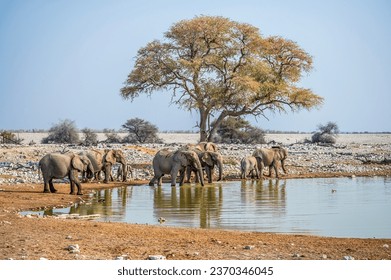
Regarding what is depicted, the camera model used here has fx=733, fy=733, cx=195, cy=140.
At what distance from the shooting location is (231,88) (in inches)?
1496

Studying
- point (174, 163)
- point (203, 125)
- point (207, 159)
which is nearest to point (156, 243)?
point (174, 163)

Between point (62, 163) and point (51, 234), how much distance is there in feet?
28.6

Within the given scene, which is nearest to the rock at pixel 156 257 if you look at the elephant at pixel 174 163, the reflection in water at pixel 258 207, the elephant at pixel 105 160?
the reflection in water at pixel 258 207

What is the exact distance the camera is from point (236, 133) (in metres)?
52.1

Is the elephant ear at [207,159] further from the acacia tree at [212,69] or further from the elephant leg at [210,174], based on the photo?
the acacia tree at [212,69]

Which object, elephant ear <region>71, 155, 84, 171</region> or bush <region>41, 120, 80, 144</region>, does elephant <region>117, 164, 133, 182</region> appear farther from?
bush <region>41, 120, 80, 144</region>

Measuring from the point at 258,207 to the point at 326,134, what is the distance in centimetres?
3971

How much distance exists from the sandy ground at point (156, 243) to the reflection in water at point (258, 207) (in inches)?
58.1

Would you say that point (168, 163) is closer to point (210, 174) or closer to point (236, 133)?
point (210, 174)

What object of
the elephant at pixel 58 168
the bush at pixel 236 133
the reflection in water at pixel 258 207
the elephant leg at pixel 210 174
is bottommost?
the reflection in water at pixel 258 207

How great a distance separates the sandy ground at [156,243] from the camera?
9.45m

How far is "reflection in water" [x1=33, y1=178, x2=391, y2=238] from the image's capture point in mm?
13430

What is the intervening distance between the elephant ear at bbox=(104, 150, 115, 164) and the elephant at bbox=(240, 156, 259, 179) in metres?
4.83

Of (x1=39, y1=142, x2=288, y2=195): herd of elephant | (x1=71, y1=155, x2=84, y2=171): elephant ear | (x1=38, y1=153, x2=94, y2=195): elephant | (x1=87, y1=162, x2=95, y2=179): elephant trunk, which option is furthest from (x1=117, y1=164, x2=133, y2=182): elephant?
(x1=38, y1=153, x2=94, y2=195): elephant
